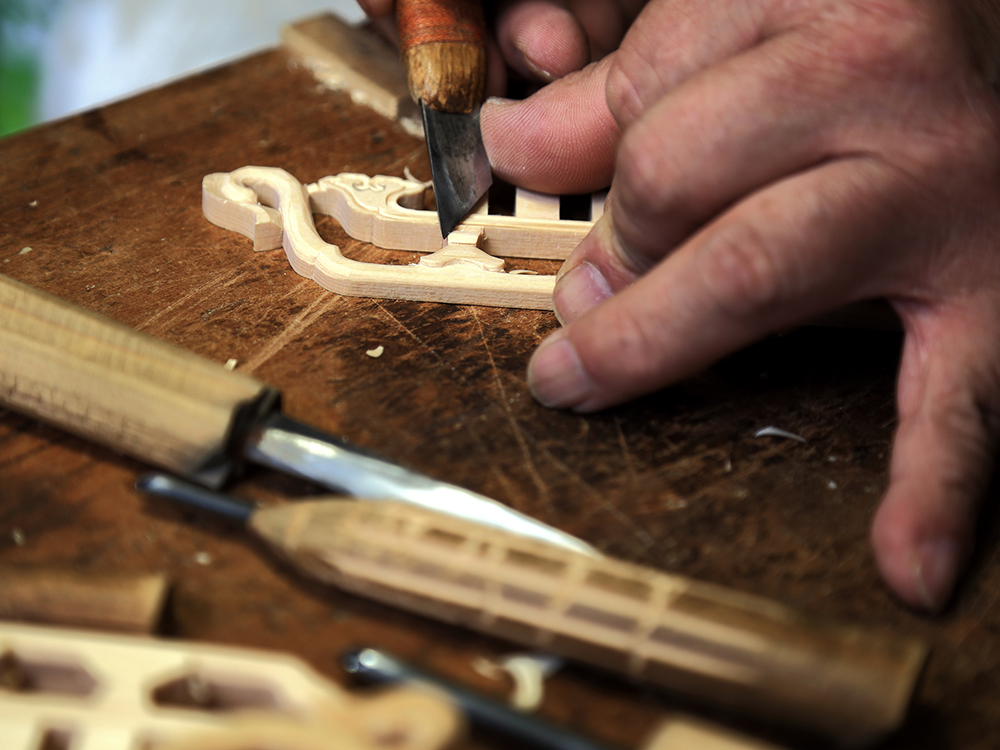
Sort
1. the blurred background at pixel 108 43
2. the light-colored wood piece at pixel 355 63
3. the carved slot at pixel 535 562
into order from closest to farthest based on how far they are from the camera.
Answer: the carved slot at pixel 535 562
the light-colored wood piece at pixel 355 63
the blurred background at pixel 108 43

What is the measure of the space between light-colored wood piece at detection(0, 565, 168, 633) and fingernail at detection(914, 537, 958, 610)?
582 mm

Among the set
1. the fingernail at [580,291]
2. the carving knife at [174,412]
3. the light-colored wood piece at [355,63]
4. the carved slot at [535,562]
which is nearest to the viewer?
the carved slot at [535,562]

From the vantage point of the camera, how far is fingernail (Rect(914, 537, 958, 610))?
667 millimetres

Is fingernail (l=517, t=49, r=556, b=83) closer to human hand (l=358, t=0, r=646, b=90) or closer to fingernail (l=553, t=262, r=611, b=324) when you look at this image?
human hand (l=358, t=0, r=646, b=90)

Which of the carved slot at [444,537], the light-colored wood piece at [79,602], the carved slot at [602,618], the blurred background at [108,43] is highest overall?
the carved slot at [444,537]

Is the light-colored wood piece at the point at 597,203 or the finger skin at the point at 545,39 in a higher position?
the finger skin at the point at 545,39

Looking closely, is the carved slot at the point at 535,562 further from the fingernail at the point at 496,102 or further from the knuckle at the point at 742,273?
the fingernail at the point at 496,102

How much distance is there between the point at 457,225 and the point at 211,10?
196cm

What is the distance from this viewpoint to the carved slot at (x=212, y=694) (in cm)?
Result: 55

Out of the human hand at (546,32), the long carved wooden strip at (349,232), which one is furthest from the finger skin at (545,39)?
the long carved wooden strip at (349,232)

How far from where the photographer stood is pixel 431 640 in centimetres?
64

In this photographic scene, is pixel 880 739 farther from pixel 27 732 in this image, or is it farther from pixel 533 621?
pixel 27 732

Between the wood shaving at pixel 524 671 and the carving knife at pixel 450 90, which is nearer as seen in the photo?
the wood shaving at pixel 524 671

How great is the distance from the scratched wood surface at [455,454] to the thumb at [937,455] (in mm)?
36
